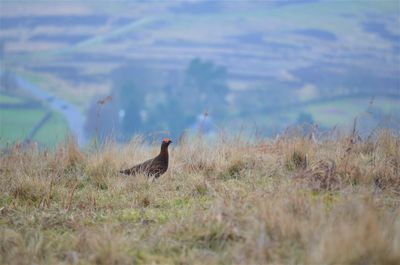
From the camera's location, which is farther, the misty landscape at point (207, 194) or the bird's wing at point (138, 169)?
the bird's wing at point (138, 169)

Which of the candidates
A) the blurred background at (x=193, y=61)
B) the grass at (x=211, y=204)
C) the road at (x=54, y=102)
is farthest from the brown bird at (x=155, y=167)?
the road at (x=54, y=102)

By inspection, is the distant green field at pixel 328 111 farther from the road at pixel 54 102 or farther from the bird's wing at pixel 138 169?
the bird's wing at pixel 138 169

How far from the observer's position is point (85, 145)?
30.1ft

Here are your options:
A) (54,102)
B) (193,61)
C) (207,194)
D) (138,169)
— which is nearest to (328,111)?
(54,102)

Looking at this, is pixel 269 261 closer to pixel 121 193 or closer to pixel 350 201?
pixel 350 201

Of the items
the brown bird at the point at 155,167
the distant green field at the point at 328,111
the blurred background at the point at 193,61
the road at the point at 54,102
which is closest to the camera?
the brown bird at the point at 155,167

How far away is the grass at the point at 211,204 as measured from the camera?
15.3 feet

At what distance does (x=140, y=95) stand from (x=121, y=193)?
2117 inches

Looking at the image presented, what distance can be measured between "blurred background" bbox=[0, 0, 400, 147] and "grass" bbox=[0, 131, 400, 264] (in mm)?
29694

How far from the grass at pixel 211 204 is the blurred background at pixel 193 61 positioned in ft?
97.4

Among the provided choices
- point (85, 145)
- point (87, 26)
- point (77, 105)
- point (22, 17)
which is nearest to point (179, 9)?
point (87, 26)

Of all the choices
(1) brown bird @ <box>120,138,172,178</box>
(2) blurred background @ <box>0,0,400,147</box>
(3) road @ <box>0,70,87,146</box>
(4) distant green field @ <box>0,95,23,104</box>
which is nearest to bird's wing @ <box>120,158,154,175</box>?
(1) brown bird @ <box>120,138,172,178</box>

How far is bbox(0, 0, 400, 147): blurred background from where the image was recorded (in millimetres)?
50312

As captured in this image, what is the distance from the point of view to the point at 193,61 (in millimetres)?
67625
